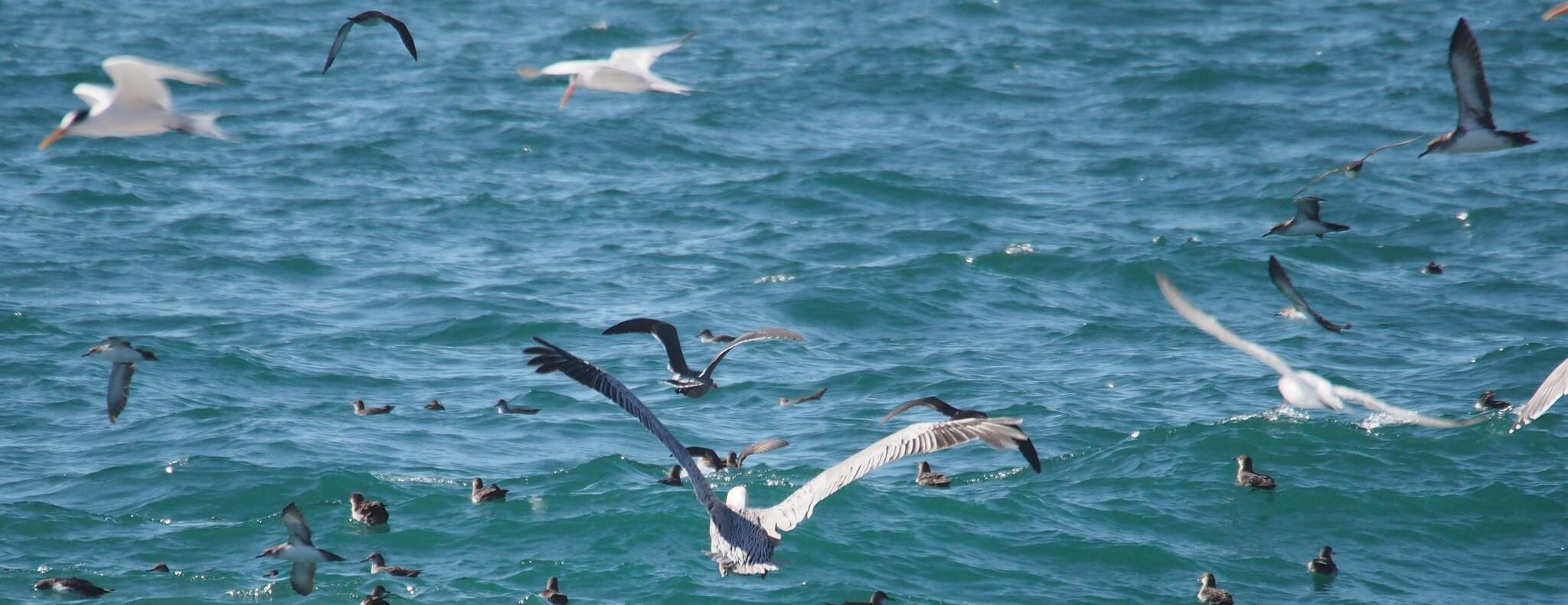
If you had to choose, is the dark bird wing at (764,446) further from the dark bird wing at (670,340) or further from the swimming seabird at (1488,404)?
the swimming seabird at (1488,404)

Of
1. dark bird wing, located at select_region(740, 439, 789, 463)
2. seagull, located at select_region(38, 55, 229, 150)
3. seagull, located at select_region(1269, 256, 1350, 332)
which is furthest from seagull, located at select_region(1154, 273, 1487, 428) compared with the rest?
seagull, located at select_region(38, 55, 229, 150)

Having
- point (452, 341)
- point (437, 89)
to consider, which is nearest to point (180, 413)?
point (452, 341)

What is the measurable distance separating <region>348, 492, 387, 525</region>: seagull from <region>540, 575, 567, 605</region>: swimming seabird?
1.86m

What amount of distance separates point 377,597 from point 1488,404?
442 inches

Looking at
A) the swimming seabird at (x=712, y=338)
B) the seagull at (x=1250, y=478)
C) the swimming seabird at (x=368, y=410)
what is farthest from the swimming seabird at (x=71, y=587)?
Answer: the seagull at (x=1250, y=478)

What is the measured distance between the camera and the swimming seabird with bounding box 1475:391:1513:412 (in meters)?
16.3

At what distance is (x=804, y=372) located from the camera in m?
18.5

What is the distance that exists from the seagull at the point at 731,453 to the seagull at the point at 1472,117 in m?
6.14

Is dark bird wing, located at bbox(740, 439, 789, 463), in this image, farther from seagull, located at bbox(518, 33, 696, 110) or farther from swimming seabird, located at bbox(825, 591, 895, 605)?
seagull, located at bbox(518, 33, 696, 110)

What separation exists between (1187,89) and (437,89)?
51.3 ft

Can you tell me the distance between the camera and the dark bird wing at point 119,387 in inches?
583

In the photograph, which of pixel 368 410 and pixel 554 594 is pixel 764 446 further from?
pixel 368 410

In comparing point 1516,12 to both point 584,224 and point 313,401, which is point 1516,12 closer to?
point 584,224

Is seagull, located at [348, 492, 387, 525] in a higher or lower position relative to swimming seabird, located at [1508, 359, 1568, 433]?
lower
